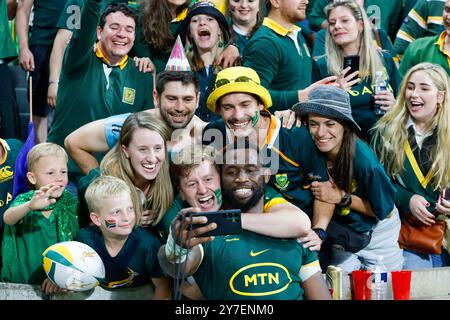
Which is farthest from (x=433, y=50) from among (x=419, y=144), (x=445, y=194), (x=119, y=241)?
(x=119, y=241)

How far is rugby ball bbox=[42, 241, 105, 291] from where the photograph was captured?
579 centimetres

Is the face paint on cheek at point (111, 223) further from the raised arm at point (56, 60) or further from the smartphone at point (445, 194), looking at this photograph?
the smartphone at point (445, 194)

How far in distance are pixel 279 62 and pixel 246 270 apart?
1.87 meters

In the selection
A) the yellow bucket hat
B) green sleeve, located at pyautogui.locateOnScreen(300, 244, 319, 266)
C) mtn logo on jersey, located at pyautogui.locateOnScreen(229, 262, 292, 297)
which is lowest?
mtn logo on jersey, located at pyautogui.locateOnScreen(229, 262, 292, 297)

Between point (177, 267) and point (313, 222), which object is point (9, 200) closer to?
point (177, 267)

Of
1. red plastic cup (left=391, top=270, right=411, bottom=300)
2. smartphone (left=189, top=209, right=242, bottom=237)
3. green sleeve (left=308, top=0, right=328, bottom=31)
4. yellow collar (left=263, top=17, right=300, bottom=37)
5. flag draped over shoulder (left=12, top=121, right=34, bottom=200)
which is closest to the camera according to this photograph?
smartphone (left=189, top=209, right=242, bottom=237)

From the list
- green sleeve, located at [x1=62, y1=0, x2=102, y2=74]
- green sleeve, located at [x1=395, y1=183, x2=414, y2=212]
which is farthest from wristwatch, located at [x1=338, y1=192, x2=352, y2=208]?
green sleeve, located at [x1=62, y1=0, x2=102, y2=74]

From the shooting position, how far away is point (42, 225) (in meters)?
6.16

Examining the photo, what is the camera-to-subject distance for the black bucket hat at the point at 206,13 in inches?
278

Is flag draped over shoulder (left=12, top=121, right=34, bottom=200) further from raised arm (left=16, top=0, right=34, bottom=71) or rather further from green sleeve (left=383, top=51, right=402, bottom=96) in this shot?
green sleeve (left=383, top=51, right=402, bottom=96)

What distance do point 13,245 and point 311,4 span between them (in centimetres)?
358

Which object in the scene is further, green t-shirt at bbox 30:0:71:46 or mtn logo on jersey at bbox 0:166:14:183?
green t-shirt at bbox 30:0:71:46

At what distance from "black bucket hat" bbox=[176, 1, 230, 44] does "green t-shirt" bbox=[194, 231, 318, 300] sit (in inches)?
72.5
